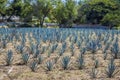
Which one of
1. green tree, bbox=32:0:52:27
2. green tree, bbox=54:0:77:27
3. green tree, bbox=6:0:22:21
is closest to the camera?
green tree, bbox=54:0:77:27

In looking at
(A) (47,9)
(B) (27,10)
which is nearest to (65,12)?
(A) (47,9)

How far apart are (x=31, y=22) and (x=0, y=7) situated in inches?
229

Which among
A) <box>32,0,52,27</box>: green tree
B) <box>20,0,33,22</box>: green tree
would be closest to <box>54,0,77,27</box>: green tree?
<box>32,0,52,27</box>: green tree

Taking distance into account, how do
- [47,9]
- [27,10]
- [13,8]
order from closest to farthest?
[47,9], [27,10], [13,8]

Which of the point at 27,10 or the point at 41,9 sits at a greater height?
the point at 41,9

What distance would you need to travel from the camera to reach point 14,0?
5647cm

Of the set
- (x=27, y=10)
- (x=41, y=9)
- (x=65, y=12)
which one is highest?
(x=41, y=9)

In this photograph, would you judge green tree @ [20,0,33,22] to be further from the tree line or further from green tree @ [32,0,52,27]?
green tree @ [32,0,52,27]

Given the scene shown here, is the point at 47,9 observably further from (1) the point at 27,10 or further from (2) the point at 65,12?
(1) the point at 27,10

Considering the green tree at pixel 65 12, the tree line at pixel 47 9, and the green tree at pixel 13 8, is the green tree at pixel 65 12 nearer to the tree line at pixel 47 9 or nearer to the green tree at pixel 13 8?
the tree line at pixel 47 9

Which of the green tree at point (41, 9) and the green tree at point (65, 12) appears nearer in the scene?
the green tree at point (65, 12)

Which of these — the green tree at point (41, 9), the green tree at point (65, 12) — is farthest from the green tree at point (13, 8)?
the green tree at point (65, 12)

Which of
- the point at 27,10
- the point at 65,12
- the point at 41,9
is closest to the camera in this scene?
the point at 65,12

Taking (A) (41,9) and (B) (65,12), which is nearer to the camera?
(B) (65,12)
